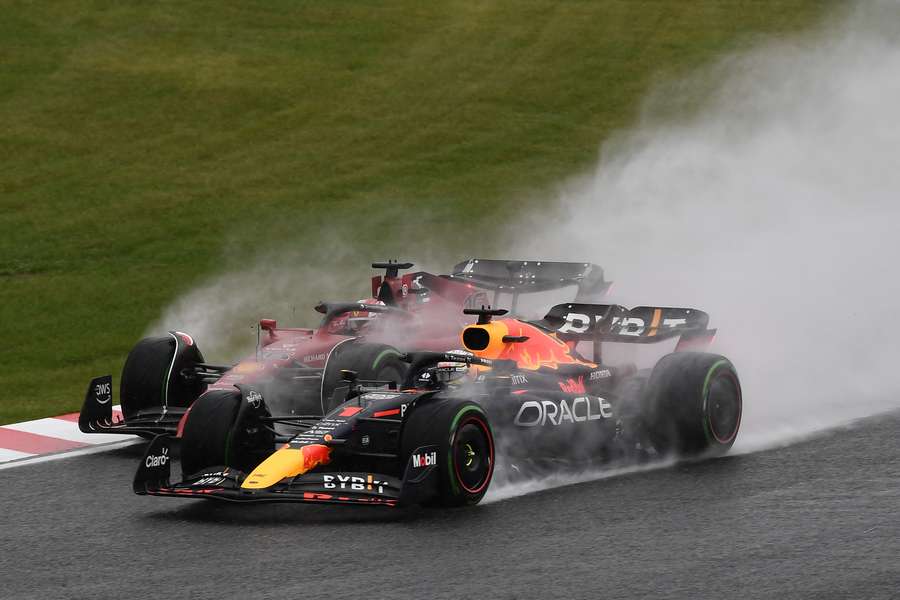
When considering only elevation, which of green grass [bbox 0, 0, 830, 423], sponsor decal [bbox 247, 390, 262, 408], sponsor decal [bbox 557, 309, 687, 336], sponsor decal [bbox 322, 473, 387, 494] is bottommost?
sponsor decal [bbox 322, 473, 387, 494]

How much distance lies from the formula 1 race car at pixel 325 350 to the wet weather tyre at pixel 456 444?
A: 66.8 inches

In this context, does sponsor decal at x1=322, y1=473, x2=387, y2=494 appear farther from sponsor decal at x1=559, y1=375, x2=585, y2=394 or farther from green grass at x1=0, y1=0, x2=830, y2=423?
green grass at x1=0, y1=0, x2=830, y2=423

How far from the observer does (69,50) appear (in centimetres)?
3098

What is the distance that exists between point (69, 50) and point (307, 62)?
4.84 metres

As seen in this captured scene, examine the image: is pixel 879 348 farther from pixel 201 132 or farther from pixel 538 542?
pixel 201 132

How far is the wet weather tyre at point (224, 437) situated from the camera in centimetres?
1034

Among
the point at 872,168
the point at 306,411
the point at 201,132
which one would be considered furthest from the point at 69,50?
the point at 306,411

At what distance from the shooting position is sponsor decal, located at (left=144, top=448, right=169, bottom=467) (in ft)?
32.9

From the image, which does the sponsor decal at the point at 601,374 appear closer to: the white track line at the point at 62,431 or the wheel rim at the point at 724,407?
the wheel rim at the point at 724,407

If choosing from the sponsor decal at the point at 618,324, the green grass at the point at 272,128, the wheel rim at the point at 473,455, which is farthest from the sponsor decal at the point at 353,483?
the green grass at the point at 272,128

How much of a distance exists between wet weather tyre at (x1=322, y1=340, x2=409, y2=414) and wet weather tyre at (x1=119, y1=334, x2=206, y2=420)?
4.33 ft

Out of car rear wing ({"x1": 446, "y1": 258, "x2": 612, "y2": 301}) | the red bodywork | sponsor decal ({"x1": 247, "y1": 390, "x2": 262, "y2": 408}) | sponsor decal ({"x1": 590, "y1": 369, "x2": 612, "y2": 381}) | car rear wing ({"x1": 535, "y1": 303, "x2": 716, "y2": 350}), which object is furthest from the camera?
car rear wing ({"x1": 446, "y1": 258, "x2": 612, "y2": 301})

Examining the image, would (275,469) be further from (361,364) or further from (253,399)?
(361,364)

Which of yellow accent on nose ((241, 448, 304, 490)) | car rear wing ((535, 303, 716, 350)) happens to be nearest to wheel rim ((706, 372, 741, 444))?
car rear wing ((535, 303, 716, 350))
